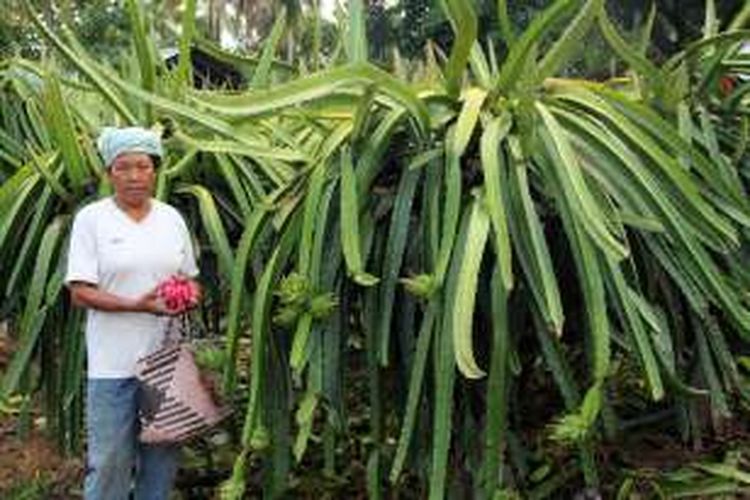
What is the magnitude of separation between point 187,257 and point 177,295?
31cm

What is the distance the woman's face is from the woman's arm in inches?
11.7

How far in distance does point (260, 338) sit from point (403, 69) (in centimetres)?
134

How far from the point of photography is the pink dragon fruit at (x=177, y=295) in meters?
3.52

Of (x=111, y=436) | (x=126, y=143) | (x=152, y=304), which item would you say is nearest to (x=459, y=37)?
(x=126, y=143)

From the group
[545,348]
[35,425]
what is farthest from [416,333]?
[35,425]

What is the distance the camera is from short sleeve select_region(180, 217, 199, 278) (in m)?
3.77

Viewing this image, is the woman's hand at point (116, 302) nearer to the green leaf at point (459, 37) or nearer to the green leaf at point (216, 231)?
the green leaf at point (216, 231)

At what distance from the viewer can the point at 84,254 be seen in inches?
142

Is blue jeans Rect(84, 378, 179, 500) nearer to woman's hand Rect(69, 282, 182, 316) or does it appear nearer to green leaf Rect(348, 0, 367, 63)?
woman's hand Rect(69, 282, 182, 316)

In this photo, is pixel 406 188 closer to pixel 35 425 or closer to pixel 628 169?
pixel 628 169

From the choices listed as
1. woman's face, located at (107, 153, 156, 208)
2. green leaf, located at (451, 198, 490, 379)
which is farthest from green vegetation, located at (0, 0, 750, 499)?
woman's face, located at (107, 153, 156, 208)

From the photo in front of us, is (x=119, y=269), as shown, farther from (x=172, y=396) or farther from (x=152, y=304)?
(x=172, y=396)

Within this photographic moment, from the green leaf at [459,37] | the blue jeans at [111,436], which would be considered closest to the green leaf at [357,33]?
Result: the green leaf at [459,37]

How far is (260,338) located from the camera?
356 cm
